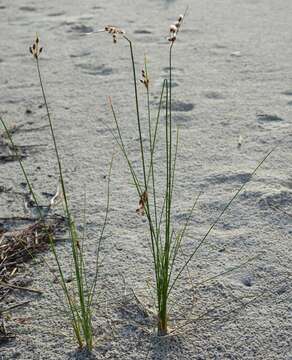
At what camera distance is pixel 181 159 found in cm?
262

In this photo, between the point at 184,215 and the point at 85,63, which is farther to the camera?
the point at 85,63

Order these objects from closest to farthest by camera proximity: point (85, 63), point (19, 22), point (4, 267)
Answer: point (4, 267)
point (85, 63)
point (19, 22)

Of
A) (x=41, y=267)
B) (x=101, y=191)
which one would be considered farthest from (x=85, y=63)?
(x=41, y=267)

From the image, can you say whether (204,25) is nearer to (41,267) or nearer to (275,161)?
(275,161)

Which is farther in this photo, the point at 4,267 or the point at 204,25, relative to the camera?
the point at 204,25

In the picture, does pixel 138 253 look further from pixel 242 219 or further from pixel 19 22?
pixel 19 22

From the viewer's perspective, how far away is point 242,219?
2.16 m

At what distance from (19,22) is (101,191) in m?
2.72

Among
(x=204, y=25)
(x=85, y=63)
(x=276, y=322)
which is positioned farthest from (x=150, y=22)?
(x=276, y=322)

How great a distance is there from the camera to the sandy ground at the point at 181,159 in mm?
1689

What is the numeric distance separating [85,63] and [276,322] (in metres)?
2.41

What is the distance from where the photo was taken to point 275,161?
2.53m

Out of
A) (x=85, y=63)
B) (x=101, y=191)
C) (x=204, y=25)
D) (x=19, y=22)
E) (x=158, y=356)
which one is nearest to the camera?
(x=158, y=356)

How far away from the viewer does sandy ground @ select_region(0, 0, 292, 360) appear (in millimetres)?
1689
